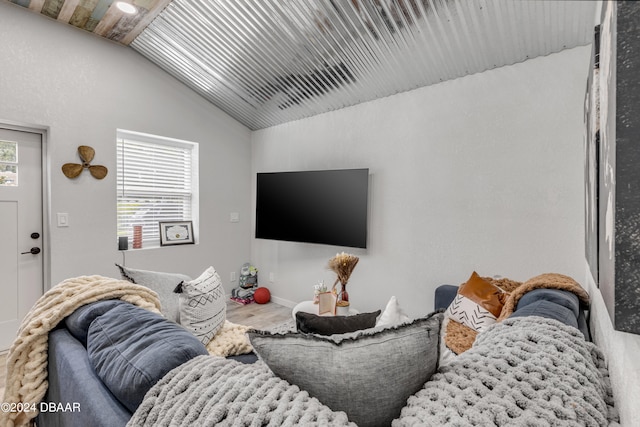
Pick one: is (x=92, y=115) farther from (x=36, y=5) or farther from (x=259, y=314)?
(x=259, y=314)

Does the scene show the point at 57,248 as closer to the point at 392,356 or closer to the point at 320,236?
the point at 320,236

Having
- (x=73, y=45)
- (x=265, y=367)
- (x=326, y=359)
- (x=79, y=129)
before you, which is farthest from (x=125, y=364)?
(x=73, y=45)

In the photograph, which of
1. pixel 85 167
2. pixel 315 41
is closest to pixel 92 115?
pixel 85 167

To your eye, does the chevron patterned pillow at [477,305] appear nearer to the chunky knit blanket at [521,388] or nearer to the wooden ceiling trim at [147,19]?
the chunky knit blanket at [521,388]

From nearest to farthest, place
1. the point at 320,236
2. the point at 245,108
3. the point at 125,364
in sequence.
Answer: the point at 125,364 < the point at 320,236 < the point at 245,108

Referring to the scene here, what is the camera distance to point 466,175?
251 cm

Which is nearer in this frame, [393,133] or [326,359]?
[326,359]

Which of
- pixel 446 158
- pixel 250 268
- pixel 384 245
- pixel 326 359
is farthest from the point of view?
pixel 250 268

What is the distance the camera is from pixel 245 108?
12.2ft

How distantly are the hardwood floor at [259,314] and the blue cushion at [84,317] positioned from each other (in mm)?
2044

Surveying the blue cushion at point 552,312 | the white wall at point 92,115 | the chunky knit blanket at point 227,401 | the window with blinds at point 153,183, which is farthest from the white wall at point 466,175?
the chunky knit blanket at point 227,401

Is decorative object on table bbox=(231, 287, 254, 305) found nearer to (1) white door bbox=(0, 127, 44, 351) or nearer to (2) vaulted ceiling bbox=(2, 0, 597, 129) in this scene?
(1) white door bbox=(0, 127, 44, 351)

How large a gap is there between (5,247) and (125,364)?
111 inches

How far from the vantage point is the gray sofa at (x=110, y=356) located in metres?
0.76
